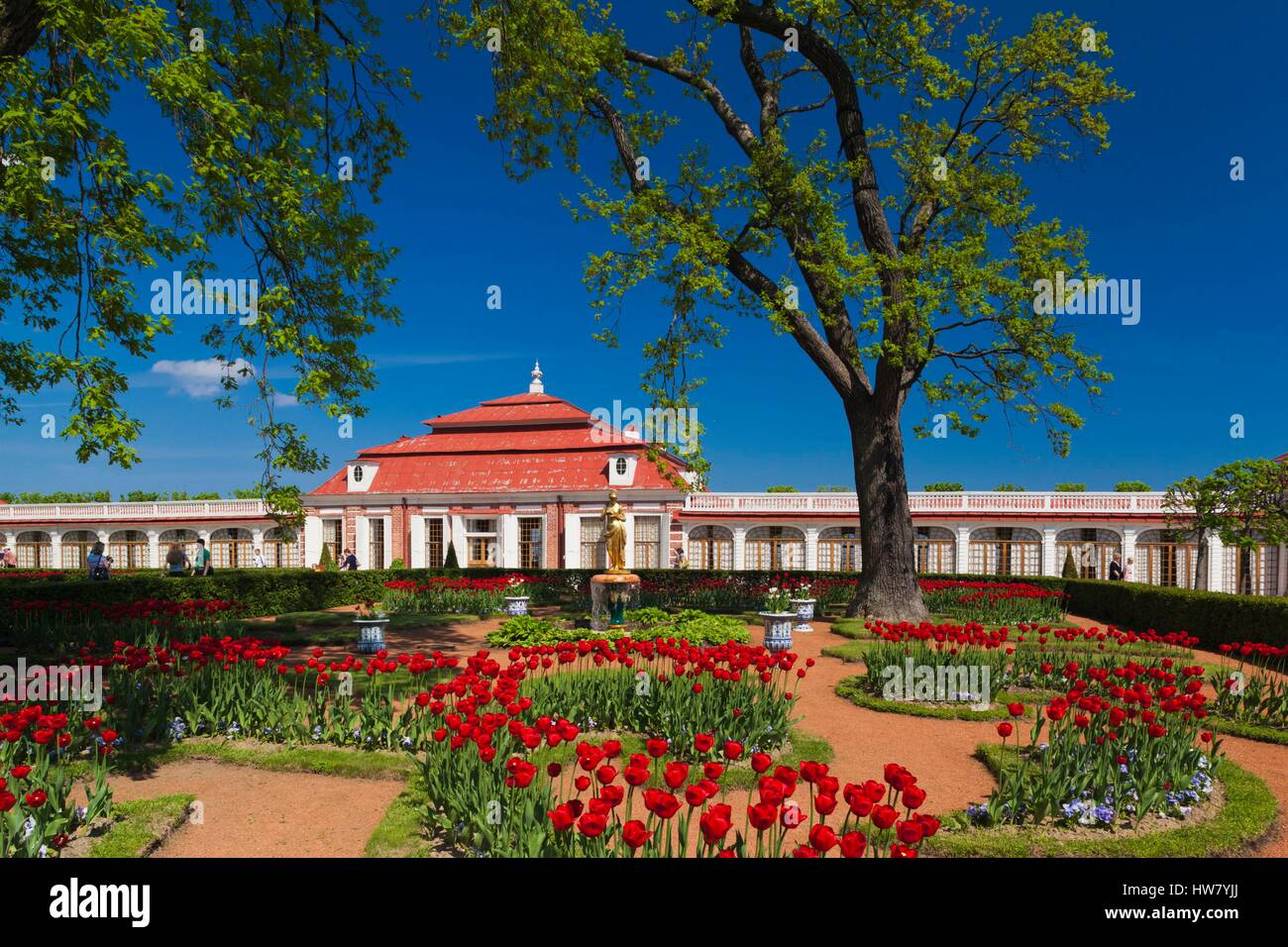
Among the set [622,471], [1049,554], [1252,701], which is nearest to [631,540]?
[622,471]

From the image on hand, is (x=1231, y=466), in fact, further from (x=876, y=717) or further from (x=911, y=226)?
(x=876, y=717)

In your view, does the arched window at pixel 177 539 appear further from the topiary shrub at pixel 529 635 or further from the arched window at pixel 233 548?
the topiary shrub at pixel 529 635

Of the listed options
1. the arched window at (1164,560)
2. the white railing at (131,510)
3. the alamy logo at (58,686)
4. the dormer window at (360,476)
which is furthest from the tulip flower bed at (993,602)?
the white railing at (131,510)

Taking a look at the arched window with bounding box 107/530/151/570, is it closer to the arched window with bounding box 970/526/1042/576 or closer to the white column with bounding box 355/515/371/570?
the white column with bounding box 355/515/371/570

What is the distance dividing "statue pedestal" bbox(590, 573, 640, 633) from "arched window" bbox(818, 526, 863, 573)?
17304 mm

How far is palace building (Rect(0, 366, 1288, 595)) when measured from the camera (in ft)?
90.4

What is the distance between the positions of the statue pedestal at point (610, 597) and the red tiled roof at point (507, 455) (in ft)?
50.1

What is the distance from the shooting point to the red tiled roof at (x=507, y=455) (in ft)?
101

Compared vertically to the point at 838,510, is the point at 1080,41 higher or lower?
higher

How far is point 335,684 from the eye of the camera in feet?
29.8

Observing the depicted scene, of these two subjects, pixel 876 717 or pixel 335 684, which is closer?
pixel 876 717

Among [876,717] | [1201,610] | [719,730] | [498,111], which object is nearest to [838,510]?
[1201,610]

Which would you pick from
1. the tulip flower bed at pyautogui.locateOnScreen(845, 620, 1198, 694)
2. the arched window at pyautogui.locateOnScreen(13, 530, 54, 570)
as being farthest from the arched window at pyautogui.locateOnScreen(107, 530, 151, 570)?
the tulip flower bed at pyautogui.locateOnScreen(845, 620, 1198, 694)
